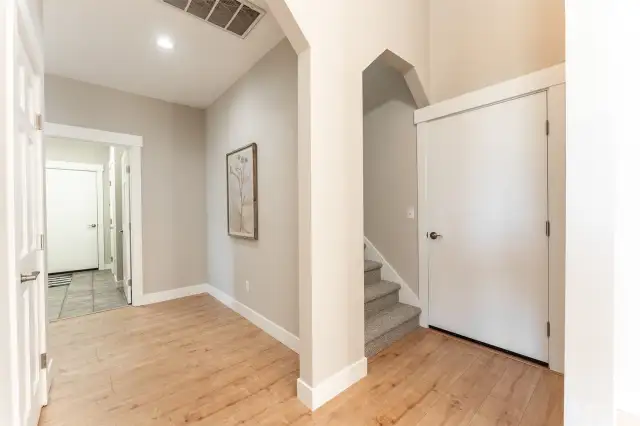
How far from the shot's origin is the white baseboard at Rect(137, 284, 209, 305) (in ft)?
11.7

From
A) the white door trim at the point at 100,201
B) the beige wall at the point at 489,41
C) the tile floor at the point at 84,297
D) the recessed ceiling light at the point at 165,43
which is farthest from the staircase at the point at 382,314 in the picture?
the white door trim at the point at 100,201

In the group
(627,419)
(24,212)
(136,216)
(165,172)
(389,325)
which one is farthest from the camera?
(165,172)

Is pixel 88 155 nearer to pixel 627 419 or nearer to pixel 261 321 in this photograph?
pixel 261 321

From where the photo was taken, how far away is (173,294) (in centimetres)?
375

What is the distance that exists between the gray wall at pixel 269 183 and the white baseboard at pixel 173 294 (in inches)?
25.6

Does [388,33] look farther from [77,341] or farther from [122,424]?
[77,341]

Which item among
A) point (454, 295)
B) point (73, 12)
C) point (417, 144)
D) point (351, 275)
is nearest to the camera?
point (351, 275)

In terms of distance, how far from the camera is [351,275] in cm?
193

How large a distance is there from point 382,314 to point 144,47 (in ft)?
10.8

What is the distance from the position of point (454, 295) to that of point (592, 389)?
1.42 meters

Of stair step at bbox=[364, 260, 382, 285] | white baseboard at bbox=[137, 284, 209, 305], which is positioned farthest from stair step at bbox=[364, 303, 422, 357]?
white baseboard at bbox=[137, 284, 209, 305]

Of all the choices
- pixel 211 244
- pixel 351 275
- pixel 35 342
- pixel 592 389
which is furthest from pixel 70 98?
pixel 592 389

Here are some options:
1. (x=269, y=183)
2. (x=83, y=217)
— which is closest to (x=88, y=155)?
(x=83, y=217)

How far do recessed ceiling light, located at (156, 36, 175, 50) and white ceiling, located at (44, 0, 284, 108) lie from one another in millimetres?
38
